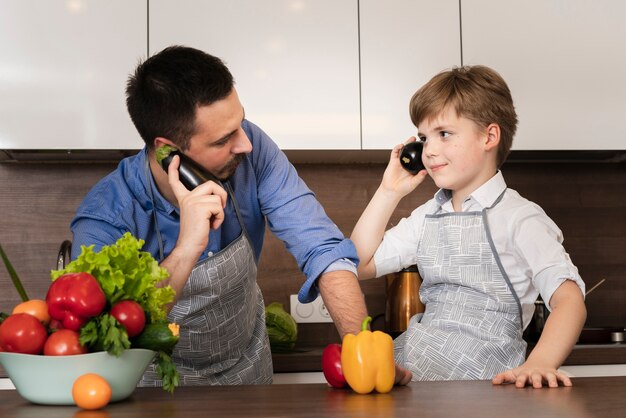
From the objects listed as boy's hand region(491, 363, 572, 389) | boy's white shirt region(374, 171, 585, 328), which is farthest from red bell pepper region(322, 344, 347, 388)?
boy's white shirt region(374, 171, 585, 328)

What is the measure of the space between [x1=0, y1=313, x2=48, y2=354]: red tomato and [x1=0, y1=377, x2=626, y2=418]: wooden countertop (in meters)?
0.08

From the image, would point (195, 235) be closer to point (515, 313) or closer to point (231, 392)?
point (231, 392)

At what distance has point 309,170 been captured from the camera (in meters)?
2.97

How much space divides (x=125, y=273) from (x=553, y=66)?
1885mm

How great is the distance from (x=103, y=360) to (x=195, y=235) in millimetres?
466

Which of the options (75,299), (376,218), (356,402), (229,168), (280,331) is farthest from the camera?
(280,331)

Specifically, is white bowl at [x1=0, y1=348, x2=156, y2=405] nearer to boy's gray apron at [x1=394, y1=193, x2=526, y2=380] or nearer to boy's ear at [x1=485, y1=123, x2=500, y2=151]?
boy's gray apron at [x1=394, y1=193, x2=526, y2=380]

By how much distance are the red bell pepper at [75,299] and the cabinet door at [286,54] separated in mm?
1525

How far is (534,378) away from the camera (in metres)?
1.34

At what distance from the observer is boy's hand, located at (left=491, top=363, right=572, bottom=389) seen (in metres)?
1.34

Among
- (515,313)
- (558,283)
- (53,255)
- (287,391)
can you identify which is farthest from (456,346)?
(53,255)

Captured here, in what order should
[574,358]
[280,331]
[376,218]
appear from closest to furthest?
1. [376,218]
2. [574,358]
3. [280,331]

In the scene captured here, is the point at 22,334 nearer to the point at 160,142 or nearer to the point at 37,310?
the point at 37,310

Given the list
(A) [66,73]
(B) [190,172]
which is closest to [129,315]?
(B) [190,172]
